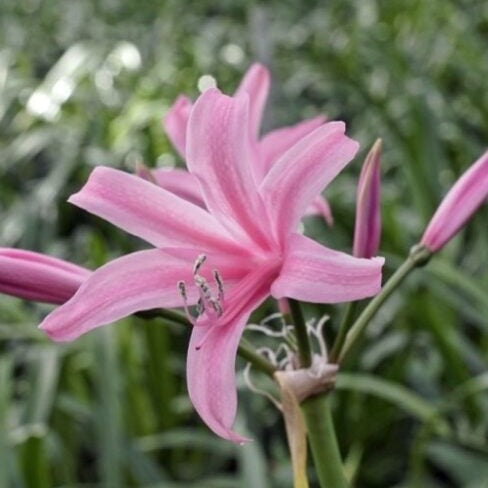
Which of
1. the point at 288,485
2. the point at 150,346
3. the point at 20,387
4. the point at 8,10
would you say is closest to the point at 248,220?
the point at 288,485

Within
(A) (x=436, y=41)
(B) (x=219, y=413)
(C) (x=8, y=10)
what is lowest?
(C) (x=8, y=10)

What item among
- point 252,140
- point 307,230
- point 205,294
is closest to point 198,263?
point 205,294

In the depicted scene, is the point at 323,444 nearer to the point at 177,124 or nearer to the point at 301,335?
the point at 301,335

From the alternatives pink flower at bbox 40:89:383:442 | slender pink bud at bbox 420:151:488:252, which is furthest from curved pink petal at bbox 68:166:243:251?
slender pink bud at bbox 420:151:488:252

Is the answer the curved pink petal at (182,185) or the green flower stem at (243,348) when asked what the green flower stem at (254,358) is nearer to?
the green flower stem at (243,348)

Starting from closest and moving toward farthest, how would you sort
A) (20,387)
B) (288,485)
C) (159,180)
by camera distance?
(159,180)
(288,485)
(20,387)

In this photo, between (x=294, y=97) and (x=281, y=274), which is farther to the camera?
(x=294, y=97)

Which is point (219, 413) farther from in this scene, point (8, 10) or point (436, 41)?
point (8, 10)
